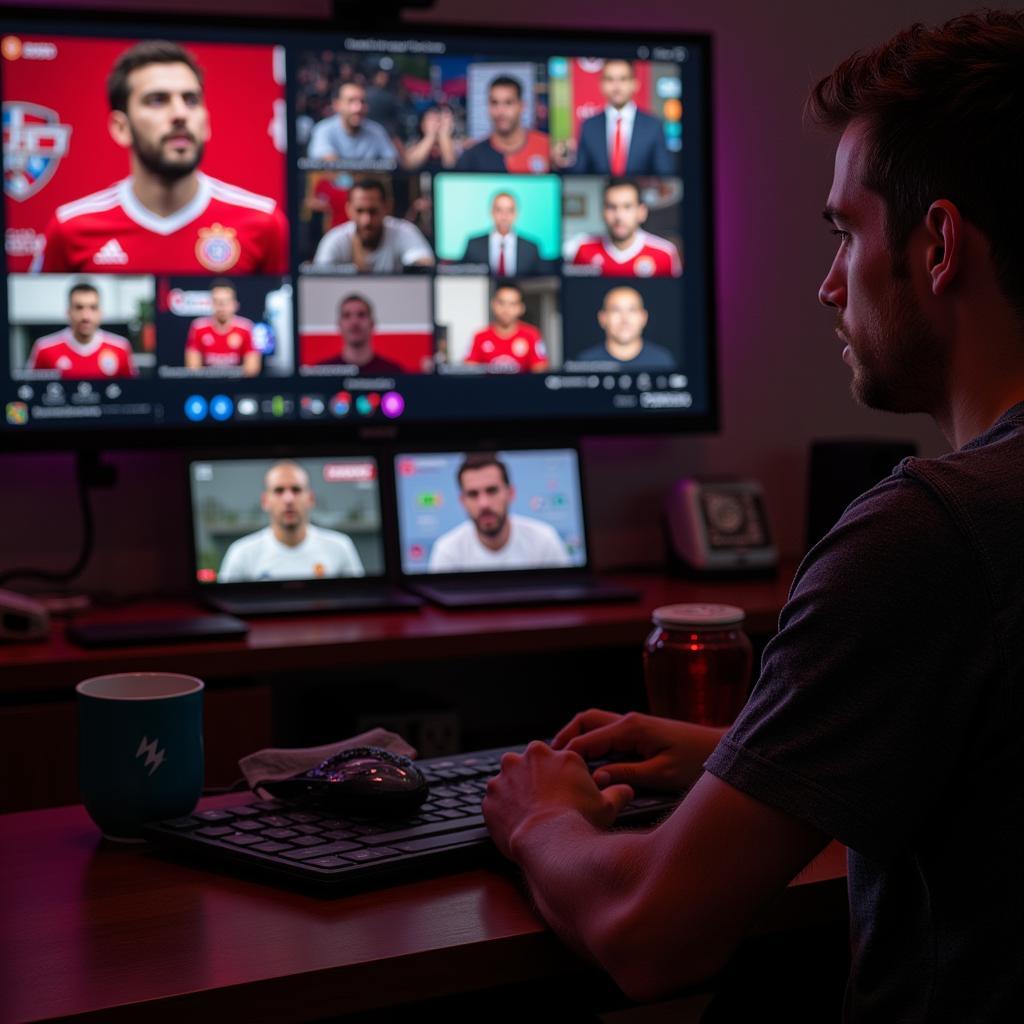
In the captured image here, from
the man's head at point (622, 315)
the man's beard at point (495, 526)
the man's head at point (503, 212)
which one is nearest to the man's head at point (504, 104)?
the man's head at point (503, 212)

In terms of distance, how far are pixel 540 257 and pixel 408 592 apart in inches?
26.5

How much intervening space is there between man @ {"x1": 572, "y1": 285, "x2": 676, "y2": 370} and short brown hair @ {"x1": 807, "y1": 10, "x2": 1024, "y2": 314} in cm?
164

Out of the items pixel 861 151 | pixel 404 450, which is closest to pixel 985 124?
pixel 861 151

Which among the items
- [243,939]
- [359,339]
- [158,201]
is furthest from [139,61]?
[243,939]

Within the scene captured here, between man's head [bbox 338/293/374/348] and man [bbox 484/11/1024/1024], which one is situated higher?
man's head [bbox 338/293/374/348]

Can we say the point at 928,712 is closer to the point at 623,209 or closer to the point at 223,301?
the point at 223,301

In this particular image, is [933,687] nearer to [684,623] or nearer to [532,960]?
[532,960]

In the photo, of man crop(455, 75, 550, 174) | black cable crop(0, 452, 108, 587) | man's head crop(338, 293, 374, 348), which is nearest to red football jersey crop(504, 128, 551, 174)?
man crop(455, 75, 550, 174)

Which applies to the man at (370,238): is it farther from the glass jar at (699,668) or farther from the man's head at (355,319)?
the glass jar at (699,668)

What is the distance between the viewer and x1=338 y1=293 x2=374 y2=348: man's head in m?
2.60

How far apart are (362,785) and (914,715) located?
462 millimetres

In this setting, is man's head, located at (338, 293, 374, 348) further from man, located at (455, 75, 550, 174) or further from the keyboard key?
the keyboard key

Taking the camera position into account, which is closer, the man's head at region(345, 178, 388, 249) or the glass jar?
the glass jar

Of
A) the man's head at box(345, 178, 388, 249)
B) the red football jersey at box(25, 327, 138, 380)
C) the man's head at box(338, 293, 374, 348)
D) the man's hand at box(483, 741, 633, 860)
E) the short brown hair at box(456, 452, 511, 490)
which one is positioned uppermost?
the man's head at box(345, 178, 388, 249)
